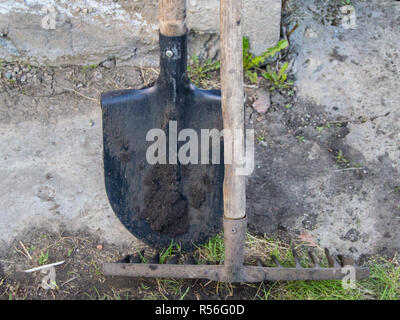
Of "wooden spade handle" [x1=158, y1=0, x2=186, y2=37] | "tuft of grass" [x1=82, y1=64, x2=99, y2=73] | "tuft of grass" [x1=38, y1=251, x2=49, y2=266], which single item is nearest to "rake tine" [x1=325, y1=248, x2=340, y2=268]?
"wooden spade handle" [x1=158, y1=0, x2=186, y2=37]

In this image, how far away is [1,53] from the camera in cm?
276

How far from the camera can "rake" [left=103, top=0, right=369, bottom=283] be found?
1816 mm

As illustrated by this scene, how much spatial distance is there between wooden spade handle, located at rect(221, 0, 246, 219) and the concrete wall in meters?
0.87

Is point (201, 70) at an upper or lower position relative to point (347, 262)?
upper

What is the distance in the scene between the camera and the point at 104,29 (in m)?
2.70

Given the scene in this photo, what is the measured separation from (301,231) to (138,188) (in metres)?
0.81

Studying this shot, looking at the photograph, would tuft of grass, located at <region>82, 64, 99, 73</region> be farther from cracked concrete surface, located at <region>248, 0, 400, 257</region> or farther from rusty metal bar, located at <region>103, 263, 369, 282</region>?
rusty metal bar, located at <region>103, 263, 369, 282</region>

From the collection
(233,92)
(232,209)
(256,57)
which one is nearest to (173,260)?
(232,209)

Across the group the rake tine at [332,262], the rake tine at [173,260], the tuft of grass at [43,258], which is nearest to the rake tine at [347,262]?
the rake tine at [332,262]

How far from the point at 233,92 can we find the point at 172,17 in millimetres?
437

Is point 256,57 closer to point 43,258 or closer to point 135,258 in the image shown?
point 135,258

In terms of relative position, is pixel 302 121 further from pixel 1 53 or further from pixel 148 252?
pixel 1 53

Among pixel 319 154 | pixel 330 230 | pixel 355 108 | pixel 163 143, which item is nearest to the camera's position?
pixel 163 143

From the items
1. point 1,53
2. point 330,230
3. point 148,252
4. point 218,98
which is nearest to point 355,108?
point 330,230
